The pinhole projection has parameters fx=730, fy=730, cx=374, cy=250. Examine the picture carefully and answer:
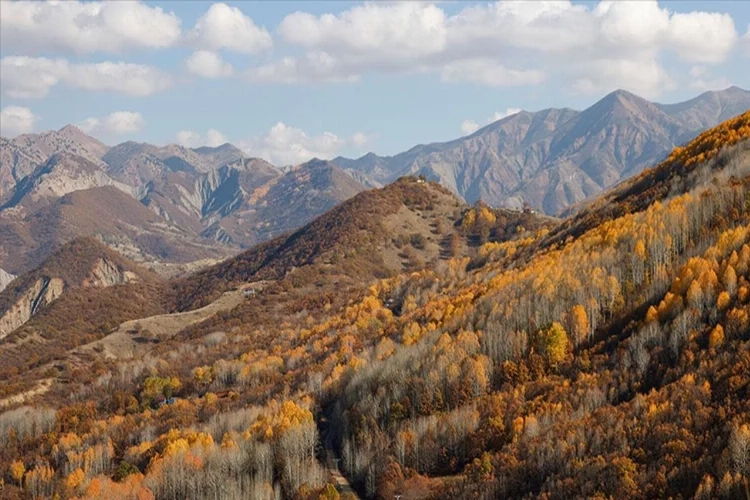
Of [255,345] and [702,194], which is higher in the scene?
[702,194]

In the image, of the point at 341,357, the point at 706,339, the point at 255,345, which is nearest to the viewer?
the point at 706,339

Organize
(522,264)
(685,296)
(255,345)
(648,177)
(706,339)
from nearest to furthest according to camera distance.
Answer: (706,339), (685,296), (522,264), (648,177), (255,345)

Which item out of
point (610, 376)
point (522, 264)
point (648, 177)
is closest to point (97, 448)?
point (610, 376)

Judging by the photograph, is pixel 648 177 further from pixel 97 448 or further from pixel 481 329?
pixel 97 448

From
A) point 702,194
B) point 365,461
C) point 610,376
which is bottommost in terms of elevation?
point 365,461

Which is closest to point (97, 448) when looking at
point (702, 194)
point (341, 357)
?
point (341, 357)

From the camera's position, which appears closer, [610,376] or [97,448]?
[610,376]
